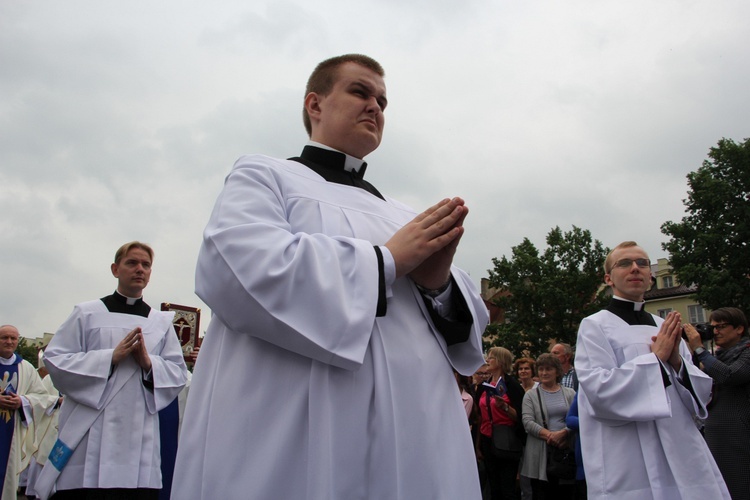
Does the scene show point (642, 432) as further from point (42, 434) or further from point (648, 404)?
point (42, 434)

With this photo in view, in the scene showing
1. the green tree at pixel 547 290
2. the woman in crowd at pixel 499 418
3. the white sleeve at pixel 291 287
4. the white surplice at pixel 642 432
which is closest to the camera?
the white sleeve at pixel 291 287

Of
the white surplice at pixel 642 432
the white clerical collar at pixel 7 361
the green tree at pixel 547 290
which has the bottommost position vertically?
the white surplice at pixel 642 432

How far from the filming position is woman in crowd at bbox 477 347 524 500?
330 inches

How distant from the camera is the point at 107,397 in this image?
5.36 meters

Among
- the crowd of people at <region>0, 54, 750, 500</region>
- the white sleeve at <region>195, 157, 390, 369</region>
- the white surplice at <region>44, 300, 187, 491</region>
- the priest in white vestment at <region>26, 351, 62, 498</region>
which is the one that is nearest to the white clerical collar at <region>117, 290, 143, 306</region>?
the white surplice at <region>44, 300, 187, 491</region>

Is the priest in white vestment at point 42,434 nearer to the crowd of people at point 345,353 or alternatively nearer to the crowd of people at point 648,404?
the crowd of people at point 345,353

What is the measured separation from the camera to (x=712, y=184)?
3288 cm

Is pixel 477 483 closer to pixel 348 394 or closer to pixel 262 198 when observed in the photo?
pixel 348 394

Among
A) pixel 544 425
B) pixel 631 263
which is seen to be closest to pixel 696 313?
pixel 544 425

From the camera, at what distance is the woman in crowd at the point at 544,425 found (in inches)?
310

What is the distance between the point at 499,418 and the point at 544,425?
0.66 m

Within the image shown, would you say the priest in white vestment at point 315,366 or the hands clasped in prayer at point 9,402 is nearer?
the priest in white vestment at point 315,366

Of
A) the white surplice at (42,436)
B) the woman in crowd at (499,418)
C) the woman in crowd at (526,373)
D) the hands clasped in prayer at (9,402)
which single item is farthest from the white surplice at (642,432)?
the hands clasped in prayer at (9,402)

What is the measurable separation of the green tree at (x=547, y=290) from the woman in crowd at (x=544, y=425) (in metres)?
32.4
